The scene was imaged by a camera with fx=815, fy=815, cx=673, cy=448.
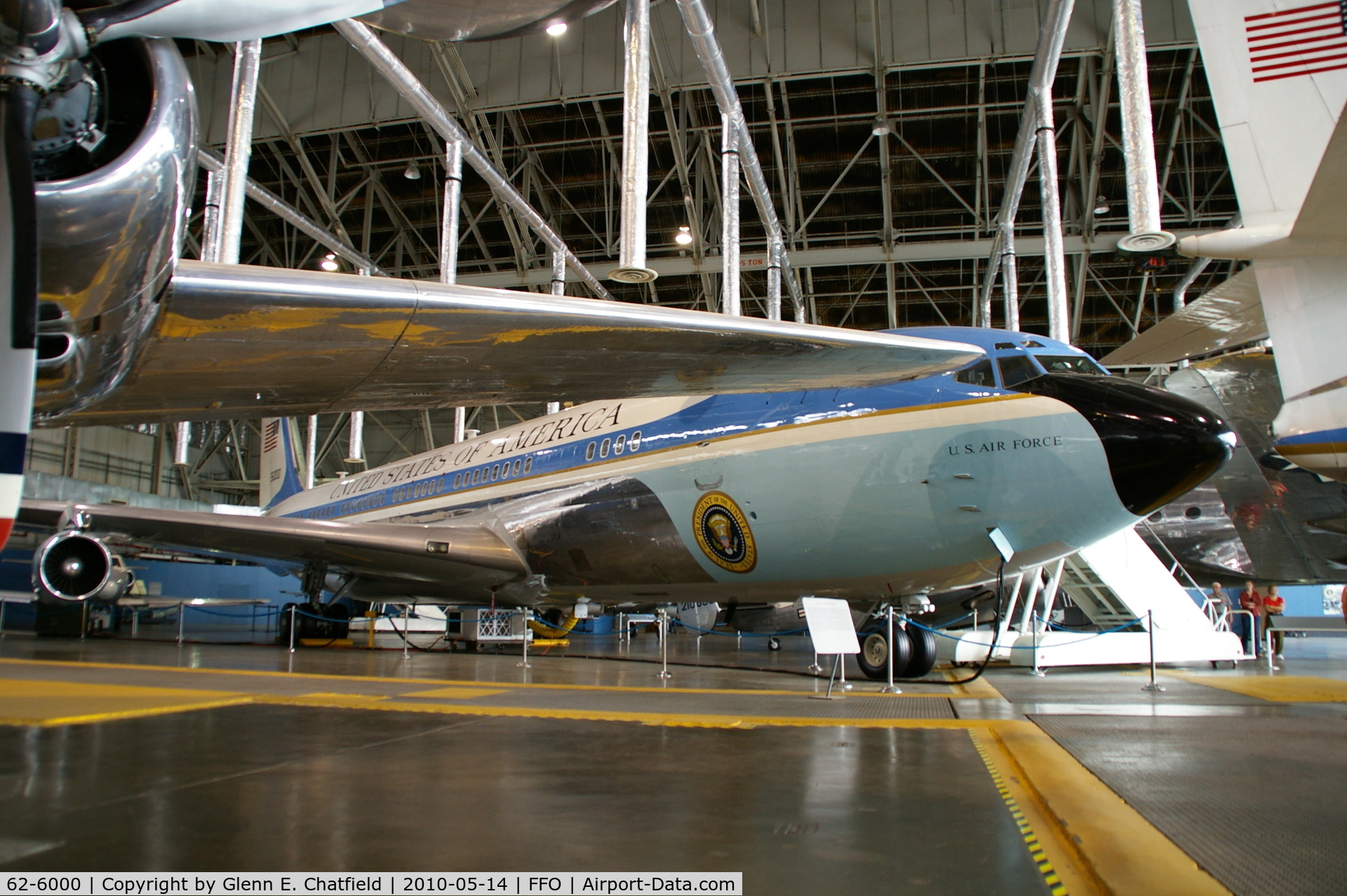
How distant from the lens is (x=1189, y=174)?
56.4ft

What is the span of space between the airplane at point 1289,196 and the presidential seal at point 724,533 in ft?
13.7

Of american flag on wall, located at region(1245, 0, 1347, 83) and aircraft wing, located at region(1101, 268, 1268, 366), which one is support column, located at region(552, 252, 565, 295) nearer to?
aircraft wing, located at region(1101, 268, 1268, 366)

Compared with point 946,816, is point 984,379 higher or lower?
higher

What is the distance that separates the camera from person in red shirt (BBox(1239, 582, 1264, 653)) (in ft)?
40.2

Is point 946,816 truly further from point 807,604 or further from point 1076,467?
point 1076,467

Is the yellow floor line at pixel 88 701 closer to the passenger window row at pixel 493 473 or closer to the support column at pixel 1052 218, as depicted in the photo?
the passenger window row at pixel 493 473

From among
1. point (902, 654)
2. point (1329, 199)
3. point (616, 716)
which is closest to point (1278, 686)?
point (902, 654)

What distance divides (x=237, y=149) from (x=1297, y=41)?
34.0 feet

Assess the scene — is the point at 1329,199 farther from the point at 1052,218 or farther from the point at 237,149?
the point at 237,149

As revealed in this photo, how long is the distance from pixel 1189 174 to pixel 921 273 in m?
6.79

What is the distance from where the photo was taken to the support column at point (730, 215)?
1222cm

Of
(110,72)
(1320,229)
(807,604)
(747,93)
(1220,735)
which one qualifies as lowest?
(1220,735)

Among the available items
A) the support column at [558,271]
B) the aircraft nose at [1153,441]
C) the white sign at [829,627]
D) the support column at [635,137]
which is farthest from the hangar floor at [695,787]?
the support column at [558,271]

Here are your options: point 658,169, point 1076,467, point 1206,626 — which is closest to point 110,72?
point 1076,467
